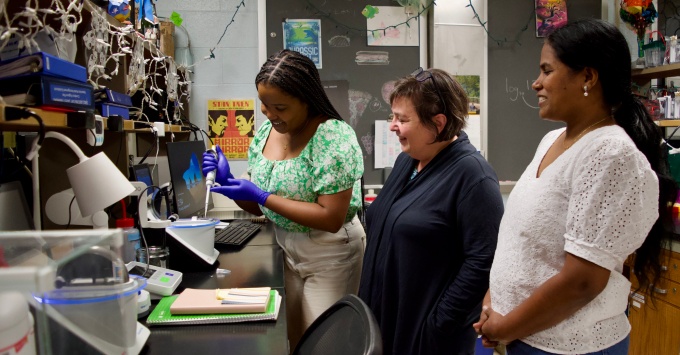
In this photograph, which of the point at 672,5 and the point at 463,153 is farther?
the point at 672,5

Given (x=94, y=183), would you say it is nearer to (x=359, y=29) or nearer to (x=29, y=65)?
(x=29, y=65)

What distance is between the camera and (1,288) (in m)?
0.52

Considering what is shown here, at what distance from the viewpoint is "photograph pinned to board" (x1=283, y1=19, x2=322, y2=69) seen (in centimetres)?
312

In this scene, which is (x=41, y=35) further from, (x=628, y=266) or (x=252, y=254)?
(x=628, y=266)

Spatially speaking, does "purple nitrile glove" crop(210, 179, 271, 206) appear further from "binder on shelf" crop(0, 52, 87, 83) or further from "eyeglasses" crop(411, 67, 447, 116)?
"binder on shelf" crop(0, 52, 87, 83)

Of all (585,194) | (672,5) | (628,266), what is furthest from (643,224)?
(672,5)

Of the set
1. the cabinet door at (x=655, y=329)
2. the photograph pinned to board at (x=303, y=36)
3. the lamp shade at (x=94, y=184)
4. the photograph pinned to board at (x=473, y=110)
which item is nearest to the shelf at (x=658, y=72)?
the photograph pinned to board at (x=473, y=110)

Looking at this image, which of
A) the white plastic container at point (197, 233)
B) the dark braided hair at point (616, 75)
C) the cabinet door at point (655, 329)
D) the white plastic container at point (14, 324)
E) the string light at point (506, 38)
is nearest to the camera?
the white plastic container at point (14, 324)

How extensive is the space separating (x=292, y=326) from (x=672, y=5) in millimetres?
3418

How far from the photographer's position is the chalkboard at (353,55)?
3117 millimetres

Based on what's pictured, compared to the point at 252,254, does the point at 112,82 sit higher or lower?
higher

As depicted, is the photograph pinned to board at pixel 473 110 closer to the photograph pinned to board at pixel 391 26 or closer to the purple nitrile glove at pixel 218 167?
the photograph pinned to board at pixel 391 26

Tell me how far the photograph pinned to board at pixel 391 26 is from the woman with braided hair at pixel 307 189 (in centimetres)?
150

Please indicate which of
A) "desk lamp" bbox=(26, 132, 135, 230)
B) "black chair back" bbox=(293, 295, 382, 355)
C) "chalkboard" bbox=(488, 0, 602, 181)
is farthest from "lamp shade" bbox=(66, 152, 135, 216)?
"chalkboard" bbox=(488, 0, 602, 181)
